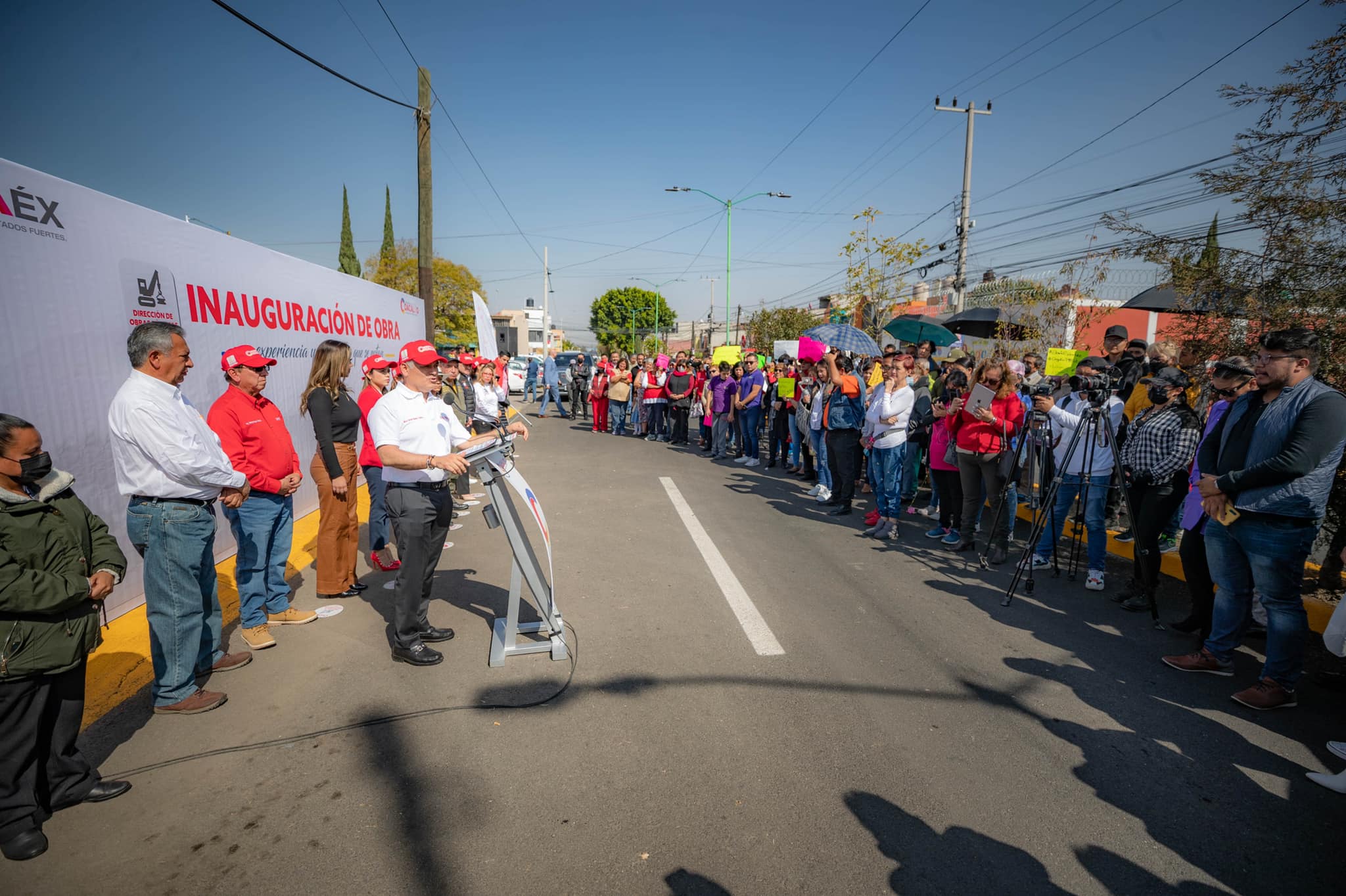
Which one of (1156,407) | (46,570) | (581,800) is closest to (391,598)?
(46,570)

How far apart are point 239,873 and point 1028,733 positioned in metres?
3.71

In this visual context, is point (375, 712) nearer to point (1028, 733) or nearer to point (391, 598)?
point (391, 598)

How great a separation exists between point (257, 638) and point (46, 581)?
6.38ft

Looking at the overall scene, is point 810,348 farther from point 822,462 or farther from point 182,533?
point 182,533

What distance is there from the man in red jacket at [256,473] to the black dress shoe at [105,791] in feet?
4.73

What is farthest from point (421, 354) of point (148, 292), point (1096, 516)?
point (1096, 516)

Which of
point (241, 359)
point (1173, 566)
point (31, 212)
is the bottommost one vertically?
point (1173, 566)

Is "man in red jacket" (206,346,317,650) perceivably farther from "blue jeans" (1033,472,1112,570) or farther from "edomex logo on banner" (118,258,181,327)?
"blue jeans" (1033,472,1112,570)

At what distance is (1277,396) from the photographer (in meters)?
3.86

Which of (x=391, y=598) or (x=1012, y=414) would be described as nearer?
(x=391, y=598)

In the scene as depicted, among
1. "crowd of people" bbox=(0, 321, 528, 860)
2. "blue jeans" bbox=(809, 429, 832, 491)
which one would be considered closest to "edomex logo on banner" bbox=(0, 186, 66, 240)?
"crowd of people" bbox=(0, 321, 528, 860)

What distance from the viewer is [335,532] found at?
5305mm

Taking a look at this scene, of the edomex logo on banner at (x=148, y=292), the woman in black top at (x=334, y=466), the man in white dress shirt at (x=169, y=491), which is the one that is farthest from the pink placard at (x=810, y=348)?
the man in white dress shirt at (x=169, y=491)

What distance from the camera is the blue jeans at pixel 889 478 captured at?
7246 mm
